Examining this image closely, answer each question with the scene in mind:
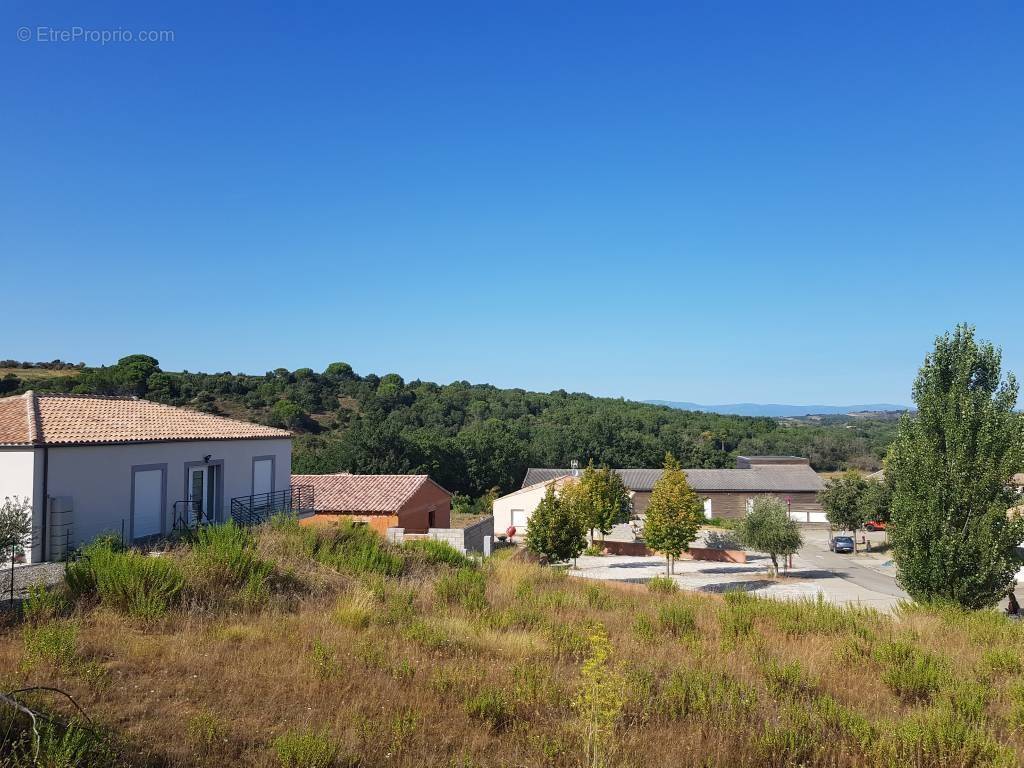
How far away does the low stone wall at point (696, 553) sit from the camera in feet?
123

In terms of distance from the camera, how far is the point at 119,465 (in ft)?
52.3

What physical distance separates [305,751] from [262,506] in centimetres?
1808

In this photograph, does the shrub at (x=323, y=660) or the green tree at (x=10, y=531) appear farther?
the green tree at (x=10, y=531)

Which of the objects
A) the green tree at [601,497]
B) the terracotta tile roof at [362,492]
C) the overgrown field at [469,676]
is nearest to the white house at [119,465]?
the overgrown field at [469,676]

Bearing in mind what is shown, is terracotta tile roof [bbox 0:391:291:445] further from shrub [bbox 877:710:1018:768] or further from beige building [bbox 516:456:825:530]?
beige building [bbox 516:456:825:530]

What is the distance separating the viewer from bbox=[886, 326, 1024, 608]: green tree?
1327cm

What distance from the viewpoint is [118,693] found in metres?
5.77

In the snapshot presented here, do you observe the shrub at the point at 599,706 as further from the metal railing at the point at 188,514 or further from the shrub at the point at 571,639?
the metal railing at the point at 188,514

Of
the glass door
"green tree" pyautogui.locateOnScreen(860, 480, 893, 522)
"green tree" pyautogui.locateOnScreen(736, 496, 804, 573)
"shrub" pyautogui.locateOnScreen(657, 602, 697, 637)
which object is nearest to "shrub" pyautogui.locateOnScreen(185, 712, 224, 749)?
"shrub" pyautogui.locateOnScreen(657, 602, 697, 637)

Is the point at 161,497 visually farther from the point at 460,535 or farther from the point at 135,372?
the point at 135,372

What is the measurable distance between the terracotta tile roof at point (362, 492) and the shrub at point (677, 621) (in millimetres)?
18597

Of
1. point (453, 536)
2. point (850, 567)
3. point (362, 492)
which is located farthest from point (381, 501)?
point (850, 567)

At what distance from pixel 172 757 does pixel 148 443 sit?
13.7m

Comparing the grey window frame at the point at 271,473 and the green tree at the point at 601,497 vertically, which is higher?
the grey window frame at the point at 271,473
